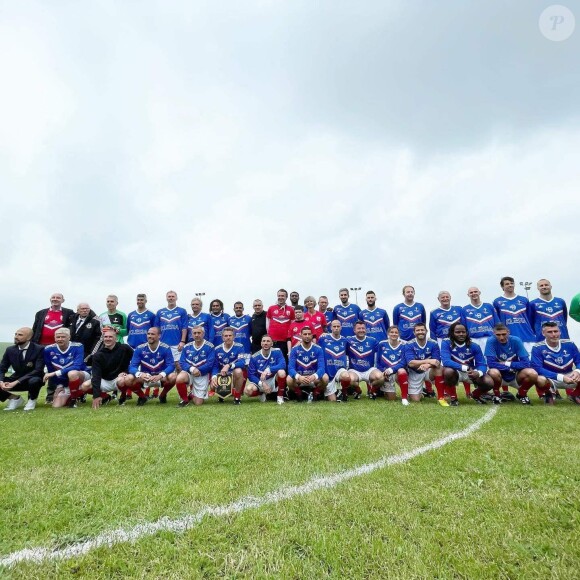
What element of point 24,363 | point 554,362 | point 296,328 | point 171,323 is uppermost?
point 171,323

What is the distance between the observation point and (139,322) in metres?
9.82

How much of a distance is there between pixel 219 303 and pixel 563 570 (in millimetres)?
8954

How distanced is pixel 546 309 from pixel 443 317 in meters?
2.12

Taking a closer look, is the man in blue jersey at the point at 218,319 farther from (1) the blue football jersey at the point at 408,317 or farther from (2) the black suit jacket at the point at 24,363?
(1) the blue football jersey at the point at 408,317

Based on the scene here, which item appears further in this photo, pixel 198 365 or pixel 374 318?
pixel 374 318

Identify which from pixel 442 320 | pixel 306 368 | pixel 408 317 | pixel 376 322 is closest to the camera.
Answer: pixel 306 368

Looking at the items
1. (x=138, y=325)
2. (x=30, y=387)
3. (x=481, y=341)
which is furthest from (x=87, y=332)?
(x=481, y=341)

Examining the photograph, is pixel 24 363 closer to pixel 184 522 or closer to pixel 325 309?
pixel 325 309

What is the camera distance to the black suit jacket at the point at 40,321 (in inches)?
352

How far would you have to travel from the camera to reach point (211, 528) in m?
2.17

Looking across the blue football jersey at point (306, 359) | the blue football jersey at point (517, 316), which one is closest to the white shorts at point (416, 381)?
the blue football jersey at point (306, 359)

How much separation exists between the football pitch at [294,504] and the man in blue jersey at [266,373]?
12.3ft

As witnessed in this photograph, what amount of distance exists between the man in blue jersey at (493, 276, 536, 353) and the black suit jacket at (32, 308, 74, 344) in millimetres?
9956

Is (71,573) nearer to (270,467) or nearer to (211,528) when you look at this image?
(211,528)
